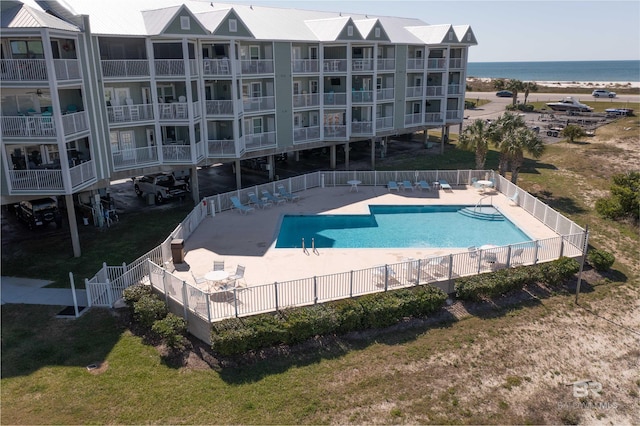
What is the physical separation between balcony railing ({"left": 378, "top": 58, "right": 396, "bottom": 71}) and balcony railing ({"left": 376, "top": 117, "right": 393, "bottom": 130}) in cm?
405

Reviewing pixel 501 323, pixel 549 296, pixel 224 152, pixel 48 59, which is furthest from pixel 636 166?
pixel 48 59

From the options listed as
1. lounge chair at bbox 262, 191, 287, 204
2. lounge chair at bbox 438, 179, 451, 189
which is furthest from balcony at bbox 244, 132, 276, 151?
lounge chair at bbox 438, 179, 451, 189

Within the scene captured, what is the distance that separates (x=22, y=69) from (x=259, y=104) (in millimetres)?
15094

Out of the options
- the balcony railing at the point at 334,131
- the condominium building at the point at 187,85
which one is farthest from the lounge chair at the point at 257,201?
the balcony railing at the point at 334,131

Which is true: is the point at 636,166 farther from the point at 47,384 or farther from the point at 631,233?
the point at 47,384

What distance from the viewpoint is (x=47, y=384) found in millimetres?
15461

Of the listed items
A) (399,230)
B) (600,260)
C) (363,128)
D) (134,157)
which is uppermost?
(363,128)

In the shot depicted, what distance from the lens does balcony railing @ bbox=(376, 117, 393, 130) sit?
4078cm

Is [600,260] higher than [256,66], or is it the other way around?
[256,66]

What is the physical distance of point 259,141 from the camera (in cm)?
3453

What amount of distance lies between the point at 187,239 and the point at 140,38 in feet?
39.6

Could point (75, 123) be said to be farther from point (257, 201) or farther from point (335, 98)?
point (335, 98)

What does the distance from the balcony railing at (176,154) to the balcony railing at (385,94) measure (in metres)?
17.8

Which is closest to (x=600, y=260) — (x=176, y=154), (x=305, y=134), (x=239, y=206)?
(x=239, y=206)
